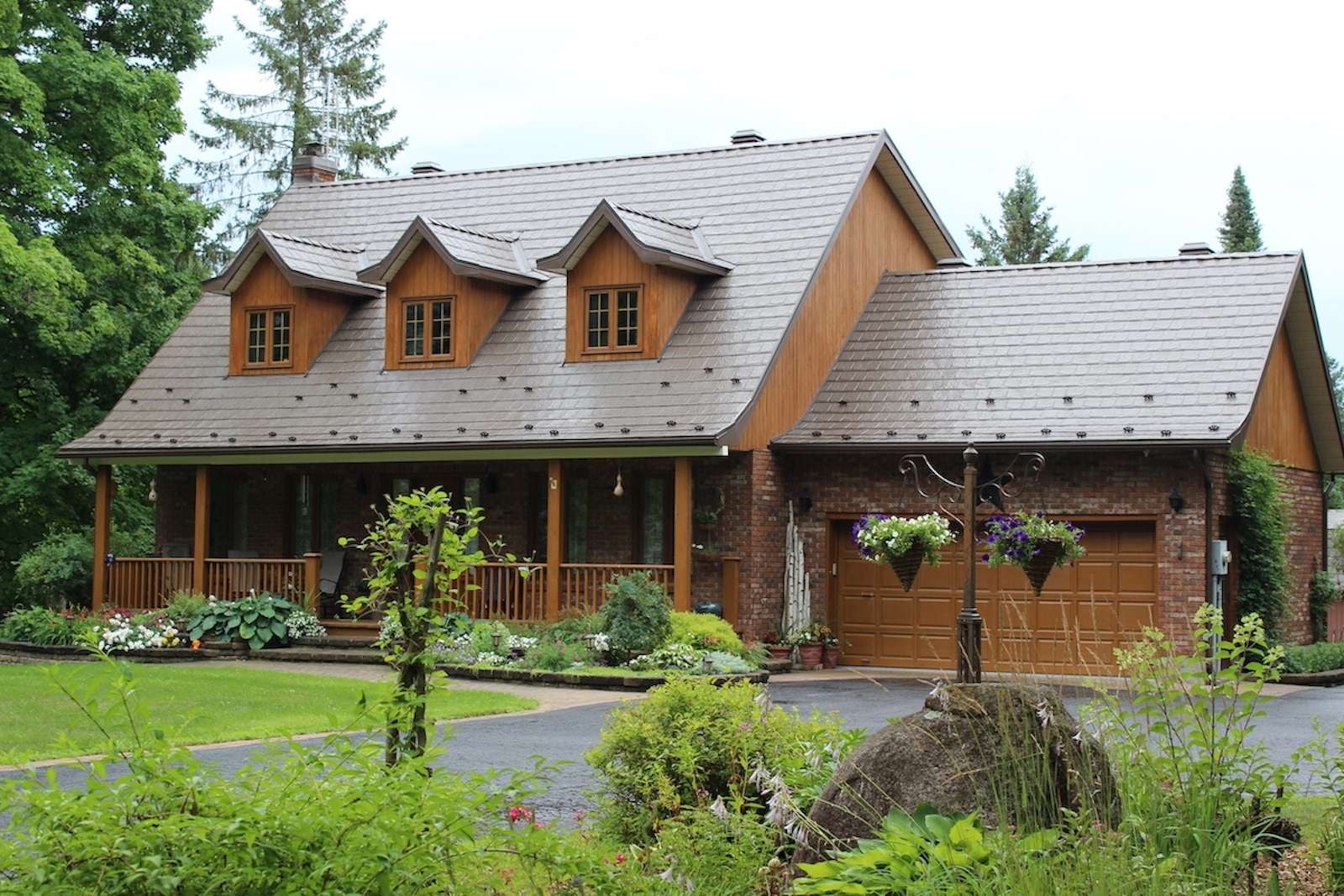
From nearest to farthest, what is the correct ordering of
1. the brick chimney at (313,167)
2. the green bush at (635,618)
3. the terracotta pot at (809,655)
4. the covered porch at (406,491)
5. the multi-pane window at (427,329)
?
the green bush at (635,618), the terracotta pot at (809,655), the covered porch at (406,491), the multi-pane window at (427,329), the brick chimney at (313,167)

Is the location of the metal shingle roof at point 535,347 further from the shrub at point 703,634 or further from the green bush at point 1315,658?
the green bush at point 1315,658

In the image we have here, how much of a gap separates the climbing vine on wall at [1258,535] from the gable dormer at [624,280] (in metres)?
7.34

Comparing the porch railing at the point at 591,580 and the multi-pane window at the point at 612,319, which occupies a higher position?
the multi-pane window at the point at 612,319

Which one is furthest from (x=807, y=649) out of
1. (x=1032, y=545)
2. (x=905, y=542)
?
(x=905, y=542)

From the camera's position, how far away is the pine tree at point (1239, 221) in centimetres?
4894

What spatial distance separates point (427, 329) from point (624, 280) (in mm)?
3327

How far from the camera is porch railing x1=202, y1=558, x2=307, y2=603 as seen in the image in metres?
23.3

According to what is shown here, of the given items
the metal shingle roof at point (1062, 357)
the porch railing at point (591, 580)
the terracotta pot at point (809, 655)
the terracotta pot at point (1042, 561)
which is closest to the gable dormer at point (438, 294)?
the porch railing at point (591, 580)

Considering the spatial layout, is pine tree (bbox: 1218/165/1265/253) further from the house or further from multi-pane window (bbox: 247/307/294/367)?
multi-pane window (bbox: 247/307/294/367)

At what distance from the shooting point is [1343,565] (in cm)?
3781

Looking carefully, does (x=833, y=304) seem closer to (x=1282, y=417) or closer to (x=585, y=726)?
(x=1282, y=417)

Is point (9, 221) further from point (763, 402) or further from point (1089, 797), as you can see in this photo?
point (1089, 797)

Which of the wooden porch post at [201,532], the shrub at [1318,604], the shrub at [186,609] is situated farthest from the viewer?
the shrub at [1318,604]

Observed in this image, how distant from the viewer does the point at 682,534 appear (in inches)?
822
